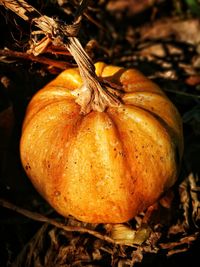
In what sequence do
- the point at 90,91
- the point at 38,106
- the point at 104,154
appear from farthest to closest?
1. the point at 38,106
2. the point at 90,91
3. the point at 104,154

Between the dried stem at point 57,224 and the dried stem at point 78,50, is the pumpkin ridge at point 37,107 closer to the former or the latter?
the dried stem at point 78,50

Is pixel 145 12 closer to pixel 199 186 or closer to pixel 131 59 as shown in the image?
pixel 131 59

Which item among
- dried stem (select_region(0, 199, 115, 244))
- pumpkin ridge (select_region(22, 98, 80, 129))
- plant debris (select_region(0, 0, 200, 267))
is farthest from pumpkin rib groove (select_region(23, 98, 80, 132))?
dried stem (select_region(0, 199, 115, 244))

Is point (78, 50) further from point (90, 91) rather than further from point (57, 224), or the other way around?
point (57, 224)

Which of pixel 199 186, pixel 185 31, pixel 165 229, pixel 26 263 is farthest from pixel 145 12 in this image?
pixel 26 263

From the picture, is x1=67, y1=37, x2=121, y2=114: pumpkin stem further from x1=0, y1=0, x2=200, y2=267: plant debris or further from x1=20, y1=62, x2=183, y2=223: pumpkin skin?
x1=0, y1=0, x2=200, y2=267: plant debris

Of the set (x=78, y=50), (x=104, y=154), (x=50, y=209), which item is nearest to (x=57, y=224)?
(x=50, y=209)
